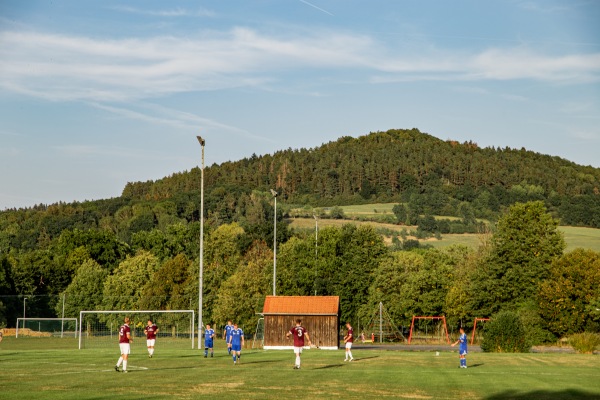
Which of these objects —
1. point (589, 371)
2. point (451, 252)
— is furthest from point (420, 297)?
point (589, 371)

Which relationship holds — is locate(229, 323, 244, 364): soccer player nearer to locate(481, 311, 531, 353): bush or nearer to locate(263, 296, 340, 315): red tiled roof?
locate(481, 311, 531, 353): bush

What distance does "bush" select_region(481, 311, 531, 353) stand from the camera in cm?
5422

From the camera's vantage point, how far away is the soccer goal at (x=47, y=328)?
330 ft

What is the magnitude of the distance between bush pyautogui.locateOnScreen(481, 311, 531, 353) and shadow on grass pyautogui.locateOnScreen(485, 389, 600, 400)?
2814cm

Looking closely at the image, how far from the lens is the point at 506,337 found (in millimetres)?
54625

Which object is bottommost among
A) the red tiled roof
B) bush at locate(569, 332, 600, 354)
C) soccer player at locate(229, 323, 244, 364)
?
bush at locate(569, 332, 600, 354)

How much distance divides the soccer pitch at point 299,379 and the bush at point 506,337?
1269 centimetres

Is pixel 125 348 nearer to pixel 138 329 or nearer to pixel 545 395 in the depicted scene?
pixel 545 395

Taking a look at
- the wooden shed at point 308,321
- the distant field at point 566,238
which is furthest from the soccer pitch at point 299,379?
the distant field at point 566,238

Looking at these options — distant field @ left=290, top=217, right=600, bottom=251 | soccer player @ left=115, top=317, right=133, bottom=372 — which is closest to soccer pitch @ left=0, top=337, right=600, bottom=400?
soccer player @ left=115, top=317, right=133, bottom=372

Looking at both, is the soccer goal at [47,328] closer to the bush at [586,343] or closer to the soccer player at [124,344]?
the bush at [586,343]

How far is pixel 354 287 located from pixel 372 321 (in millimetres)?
10010

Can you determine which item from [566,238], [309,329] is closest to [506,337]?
[309,329]

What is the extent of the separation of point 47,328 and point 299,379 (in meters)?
80.4
